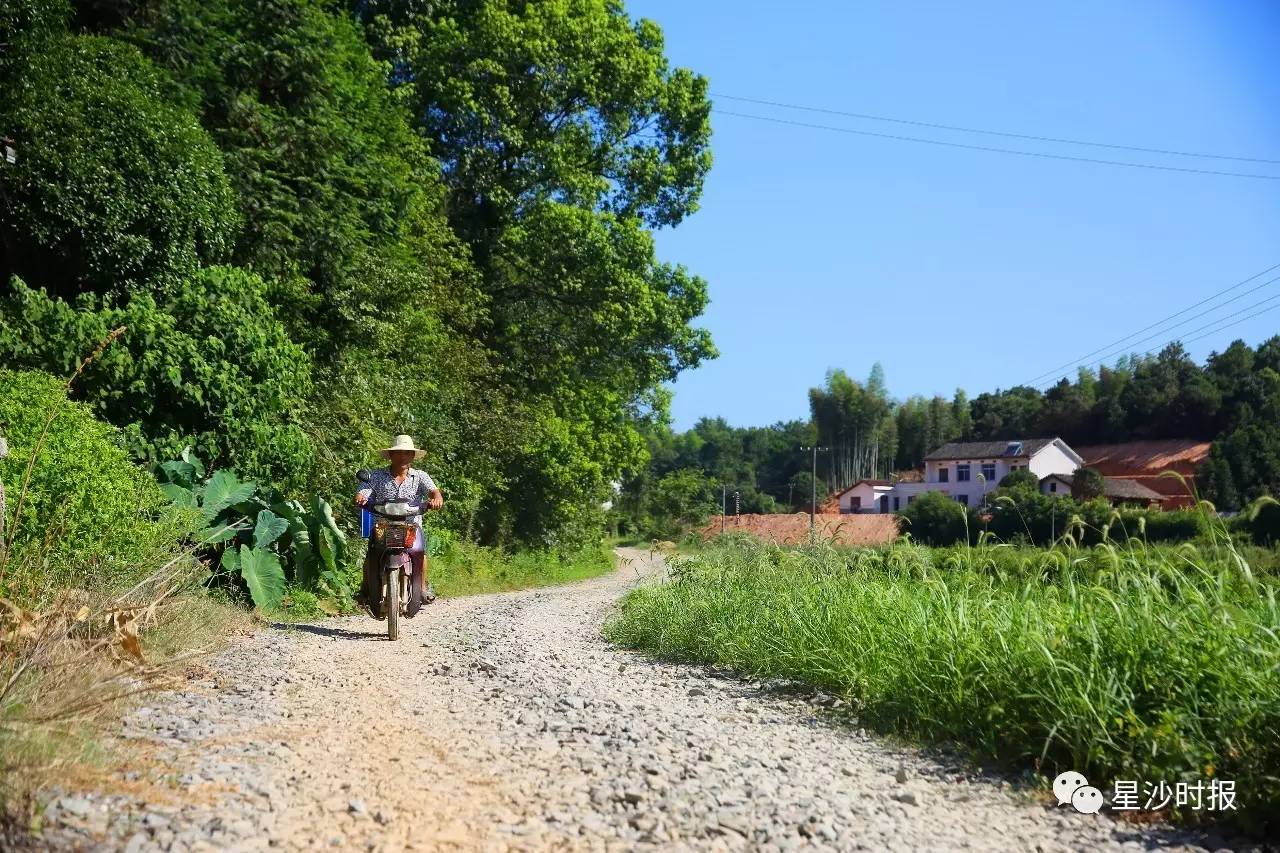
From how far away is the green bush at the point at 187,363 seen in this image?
11219 mm

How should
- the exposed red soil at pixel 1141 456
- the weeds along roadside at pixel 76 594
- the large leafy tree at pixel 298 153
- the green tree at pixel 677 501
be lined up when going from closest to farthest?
the weeds along roadside at pixel 76 594
the large leafy tree at pixel 298 153
the exposed red soil at pixel 1141 456
the green tree at pixel 677 501

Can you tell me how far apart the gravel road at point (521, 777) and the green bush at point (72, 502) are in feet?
4.33

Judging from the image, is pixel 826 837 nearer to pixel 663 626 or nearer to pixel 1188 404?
→ pixel 663 626

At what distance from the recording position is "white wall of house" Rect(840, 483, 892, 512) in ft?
291

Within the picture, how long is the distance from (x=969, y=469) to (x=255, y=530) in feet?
221

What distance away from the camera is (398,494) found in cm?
1040

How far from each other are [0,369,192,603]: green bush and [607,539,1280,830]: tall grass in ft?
16.0

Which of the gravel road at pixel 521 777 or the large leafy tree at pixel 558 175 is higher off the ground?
the large leafy tree at pixel 558 175

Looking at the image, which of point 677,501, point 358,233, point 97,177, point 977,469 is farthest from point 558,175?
point 977,469

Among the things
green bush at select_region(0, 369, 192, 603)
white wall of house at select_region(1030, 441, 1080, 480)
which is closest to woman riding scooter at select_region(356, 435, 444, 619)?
green bush at select_region(0, 369, 192, 603)

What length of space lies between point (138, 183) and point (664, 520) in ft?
166

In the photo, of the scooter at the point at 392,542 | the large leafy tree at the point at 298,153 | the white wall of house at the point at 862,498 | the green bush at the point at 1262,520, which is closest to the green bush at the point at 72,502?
the scooter at the point at 392,542

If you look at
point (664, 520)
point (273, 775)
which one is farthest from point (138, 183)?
point (664, 520)

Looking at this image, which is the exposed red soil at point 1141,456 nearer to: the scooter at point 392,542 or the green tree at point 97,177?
the scooter at point 392,542
